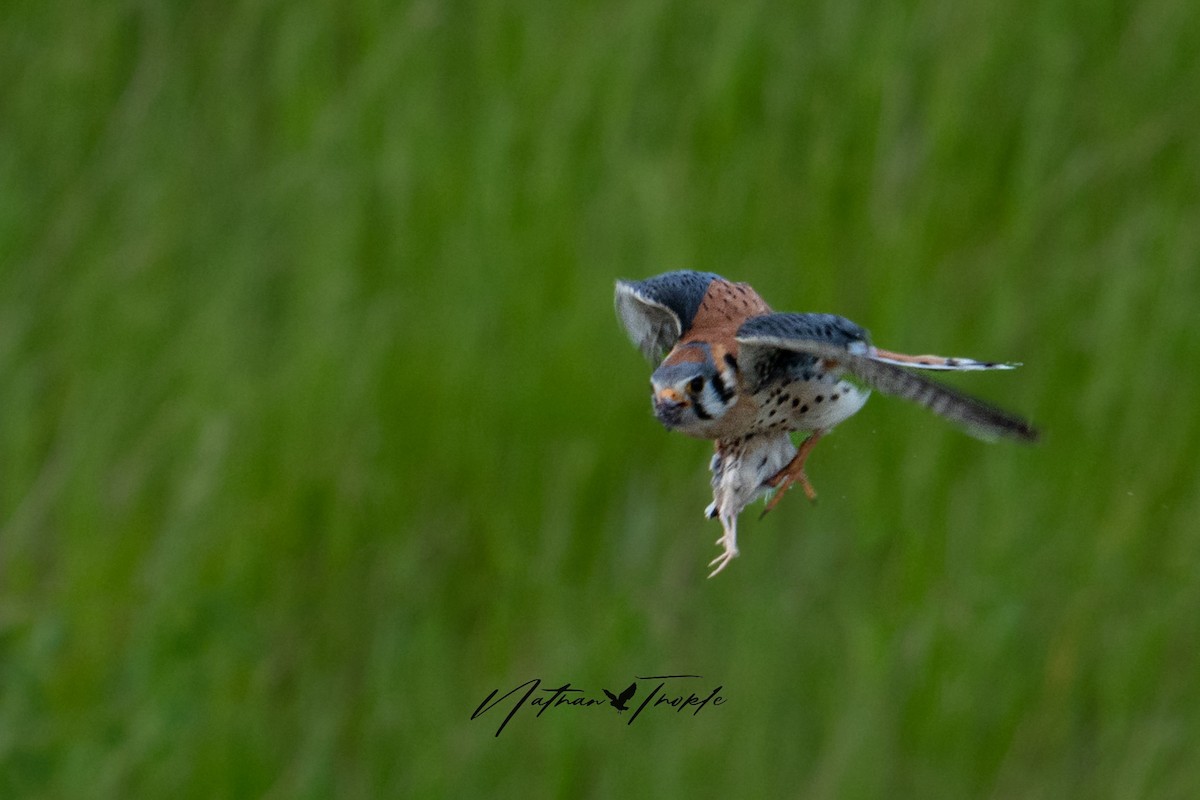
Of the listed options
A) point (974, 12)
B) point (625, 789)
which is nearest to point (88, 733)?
point (625, 789)

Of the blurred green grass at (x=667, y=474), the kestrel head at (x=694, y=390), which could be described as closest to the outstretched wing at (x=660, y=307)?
the kestrel head at (x=694, y=390)

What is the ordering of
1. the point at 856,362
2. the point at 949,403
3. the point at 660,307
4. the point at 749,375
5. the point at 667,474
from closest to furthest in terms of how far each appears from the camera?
the point at 949,403, the point at 856,362, the point at 749,375, the point at 660,307, the point at 667,474

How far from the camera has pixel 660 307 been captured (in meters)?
1.60

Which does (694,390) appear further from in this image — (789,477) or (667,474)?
(667,474)

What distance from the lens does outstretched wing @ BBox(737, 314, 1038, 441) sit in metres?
1.11

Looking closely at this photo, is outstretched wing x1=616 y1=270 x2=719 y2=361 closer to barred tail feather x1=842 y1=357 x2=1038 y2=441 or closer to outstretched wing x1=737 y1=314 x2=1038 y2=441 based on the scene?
outstretched wing x1=737 y1=314 x2=1038 y2=441

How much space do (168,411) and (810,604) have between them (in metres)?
1.50

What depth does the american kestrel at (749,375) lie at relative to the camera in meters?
1.32

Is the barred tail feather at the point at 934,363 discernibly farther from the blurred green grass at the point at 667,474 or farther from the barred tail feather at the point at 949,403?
the blurred green grass at the point at 667,474

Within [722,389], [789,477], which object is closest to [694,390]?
[722,389]

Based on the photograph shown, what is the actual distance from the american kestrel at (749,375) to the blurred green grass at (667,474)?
1.94 m

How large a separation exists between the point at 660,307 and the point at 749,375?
19 cm

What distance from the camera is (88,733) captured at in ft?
12.4

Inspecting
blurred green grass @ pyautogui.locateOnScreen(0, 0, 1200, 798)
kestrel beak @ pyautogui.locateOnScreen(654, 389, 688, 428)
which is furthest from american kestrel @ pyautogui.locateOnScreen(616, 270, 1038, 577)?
blurred green grass @ pyautogui.locateOnScreen(0, 0, 1200, 798)
